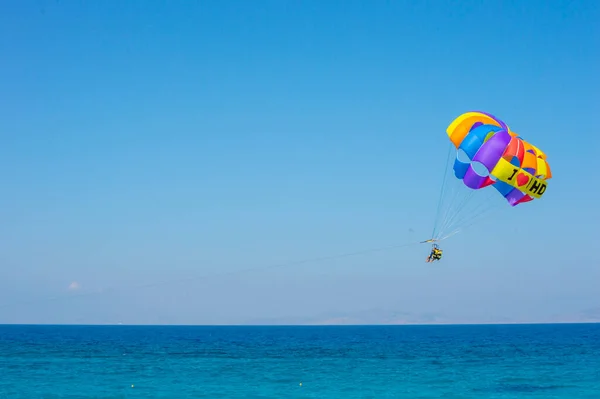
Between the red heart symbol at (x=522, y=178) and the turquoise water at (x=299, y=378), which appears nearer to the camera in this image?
the red heart symbol at (x=522, y=178)

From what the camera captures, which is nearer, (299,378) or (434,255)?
(434,255)

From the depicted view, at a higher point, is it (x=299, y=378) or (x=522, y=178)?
(x=522, y=178)

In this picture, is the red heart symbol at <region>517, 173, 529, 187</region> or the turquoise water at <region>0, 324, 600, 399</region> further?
the turquoise water at <region>0, 324, 600, 399</region>

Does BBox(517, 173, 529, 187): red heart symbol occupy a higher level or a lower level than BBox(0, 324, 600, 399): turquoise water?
higher

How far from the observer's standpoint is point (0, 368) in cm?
4738

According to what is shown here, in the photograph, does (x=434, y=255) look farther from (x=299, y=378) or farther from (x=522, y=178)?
(x=299, y=378)

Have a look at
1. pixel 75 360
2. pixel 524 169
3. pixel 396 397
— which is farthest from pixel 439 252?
pixel 75 360

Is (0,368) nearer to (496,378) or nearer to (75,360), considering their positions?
(75,360)

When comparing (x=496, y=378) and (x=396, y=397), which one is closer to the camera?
(x=396, y=397)

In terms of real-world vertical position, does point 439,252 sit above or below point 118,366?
above

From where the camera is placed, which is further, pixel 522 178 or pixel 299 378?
pixel 299 378

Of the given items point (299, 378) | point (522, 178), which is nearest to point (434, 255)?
point (522, 178)

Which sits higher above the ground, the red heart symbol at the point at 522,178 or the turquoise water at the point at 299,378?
the red heart symbol at the point at 522,178

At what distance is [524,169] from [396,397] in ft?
42.9
